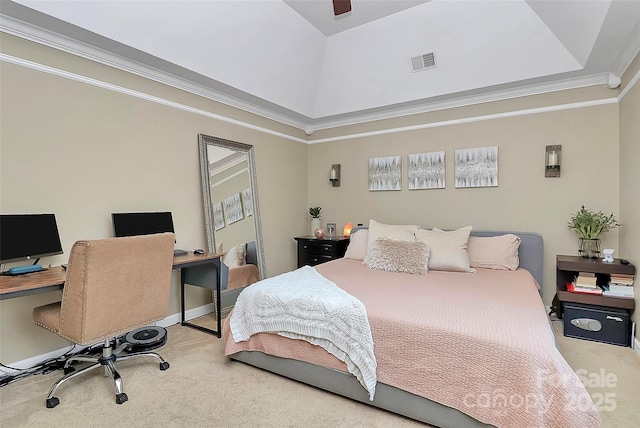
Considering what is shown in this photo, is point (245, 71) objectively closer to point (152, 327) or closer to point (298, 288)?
point (298, 288)

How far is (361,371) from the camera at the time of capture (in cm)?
187

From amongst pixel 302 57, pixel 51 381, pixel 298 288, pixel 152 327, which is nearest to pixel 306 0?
pixel 302 57

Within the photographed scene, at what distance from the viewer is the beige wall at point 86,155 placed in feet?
7.67

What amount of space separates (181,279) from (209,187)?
40.1 inches

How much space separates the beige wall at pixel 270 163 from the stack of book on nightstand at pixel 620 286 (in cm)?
17

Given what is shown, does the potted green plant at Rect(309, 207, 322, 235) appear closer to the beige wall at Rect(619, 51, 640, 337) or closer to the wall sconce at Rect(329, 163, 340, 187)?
the wall sconce at Rect(329, 163, 340, 187)

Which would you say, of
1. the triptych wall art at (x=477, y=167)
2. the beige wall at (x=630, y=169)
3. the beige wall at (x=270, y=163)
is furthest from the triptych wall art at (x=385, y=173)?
the beige wall at (x=630, y=169)

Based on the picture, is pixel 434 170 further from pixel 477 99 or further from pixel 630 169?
pixel 630 169

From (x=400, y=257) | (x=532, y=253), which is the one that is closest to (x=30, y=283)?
(x=400, y=257)

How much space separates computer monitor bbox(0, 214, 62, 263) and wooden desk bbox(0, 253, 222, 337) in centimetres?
14

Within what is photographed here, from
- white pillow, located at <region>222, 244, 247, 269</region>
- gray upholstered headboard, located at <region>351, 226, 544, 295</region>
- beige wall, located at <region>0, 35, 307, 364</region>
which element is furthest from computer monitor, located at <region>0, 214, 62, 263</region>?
gray upholstered headboard, located at <region>351, 226, 544, 295</region>

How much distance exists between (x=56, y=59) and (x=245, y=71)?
162 cm

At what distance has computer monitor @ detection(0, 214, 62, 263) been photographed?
216cm

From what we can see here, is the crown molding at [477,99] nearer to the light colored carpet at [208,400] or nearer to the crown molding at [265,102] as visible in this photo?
the crown molding at [265,102]
